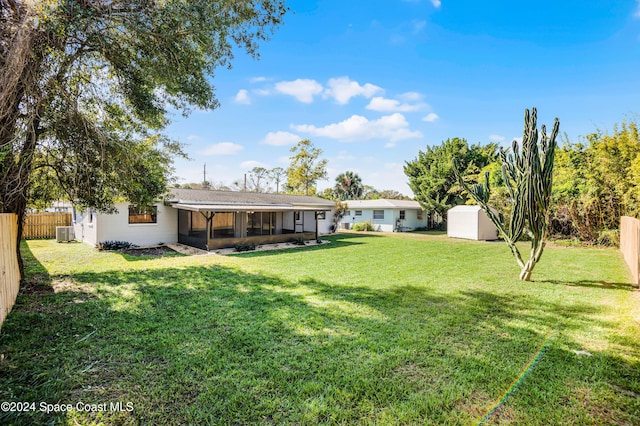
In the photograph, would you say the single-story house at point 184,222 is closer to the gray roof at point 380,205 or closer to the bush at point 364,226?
the bush at point 364,226

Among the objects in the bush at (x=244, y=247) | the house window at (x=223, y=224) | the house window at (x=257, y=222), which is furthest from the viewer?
the house window at (x=257, y=222)

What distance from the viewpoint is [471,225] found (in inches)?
752

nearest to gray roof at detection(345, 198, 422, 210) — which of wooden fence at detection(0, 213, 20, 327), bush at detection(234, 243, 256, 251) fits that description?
bush at detection(234, 243, 256, 251)

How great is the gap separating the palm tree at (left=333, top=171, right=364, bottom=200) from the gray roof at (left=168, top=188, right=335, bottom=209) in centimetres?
2175

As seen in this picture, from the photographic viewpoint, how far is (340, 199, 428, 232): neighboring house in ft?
82.8

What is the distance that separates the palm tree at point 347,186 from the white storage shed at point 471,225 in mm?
25057

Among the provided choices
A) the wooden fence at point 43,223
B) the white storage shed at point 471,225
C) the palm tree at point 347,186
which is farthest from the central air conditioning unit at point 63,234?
the palm tree at point 347,186

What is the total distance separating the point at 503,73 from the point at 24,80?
14927 millimetres

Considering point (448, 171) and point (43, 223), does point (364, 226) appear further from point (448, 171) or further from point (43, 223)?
point (43, 223)

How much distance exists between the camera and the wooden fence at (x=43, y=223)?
15.4 metres

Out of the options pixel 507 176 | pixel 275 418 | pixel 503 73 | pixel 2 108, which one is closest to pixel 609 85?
pixel 503 73

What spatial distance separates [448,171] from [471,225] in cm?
723

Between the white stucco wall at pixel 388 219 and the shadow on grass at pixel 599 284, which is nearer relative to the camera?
the shadow on grass at pixel 599 284

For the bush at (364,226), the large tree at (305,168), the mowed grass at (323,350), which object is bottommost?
the mowed grass at (323,350)
